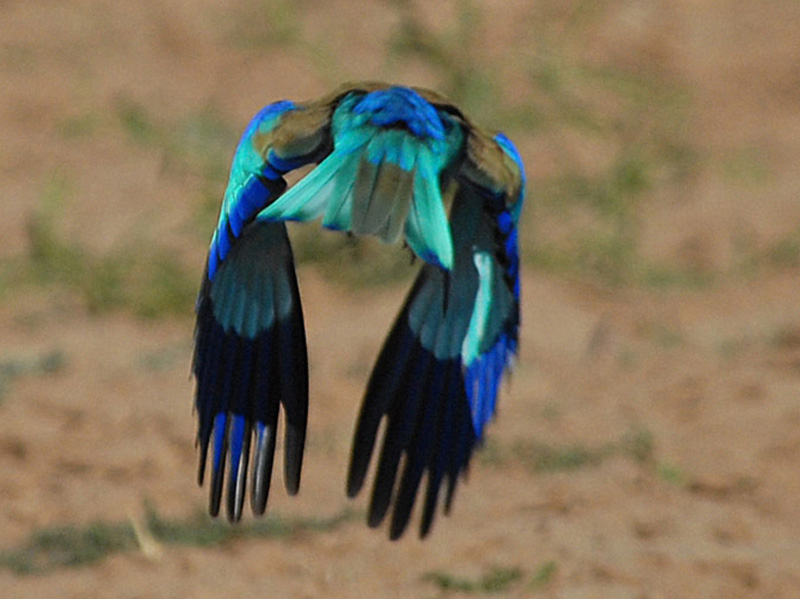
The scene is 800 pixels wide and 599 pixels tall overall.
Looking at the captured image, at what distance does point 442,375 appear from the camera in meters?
3.24

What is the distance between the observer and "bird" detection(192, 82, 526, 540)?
2.97 m

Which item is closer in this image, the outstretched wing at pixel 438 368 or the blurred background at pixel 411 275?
the outstretched wing at pixel 438 368

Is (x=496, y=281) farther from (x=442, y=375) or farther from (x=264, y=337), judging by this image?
(x=264, y=337)

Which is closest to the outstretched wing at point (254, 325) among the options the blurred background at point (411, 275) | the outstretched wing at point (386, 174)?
the outstretched wing at point (386, 174)

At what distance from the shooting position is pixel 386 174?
2764mm

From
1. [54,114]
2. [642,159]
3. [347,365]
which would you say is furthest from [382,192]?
[54,114]

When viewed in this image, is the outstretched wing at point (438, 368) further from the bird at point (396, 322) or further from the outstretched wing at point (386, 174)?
the outstretched wing at point (386, 174)

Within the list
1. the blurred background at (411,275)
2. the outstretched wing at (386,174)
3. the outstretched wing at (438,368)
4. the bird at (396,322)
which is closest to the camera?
the outstretched wing at (386,174)

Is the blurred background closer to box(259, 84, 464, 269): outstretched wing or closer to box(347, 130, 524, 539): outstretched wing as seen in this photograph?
box(347, 130, 524, 539): outstretched wing

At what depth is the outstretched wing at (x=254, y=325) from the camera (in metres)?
3.01

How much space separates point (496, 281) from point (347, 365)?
2087mm

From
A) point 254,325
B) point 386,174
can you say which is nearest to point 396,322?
point 254,325

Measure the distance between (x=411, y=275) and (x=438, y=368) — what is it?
305cm

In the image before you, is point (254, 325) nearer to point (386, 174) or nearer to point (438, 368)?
point (438, 368)
